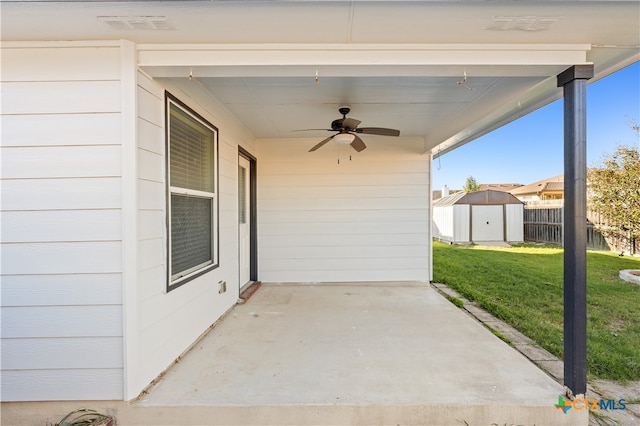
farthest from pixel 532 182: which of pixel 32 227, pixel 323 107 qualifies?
pixel 32 227

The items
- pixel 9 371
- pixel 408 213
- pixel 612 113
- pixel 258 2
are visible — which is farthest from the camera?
pixel 612 113

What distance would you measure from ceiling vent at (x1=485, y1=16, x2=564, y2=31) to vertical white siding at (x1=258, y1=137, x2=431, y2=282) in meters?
3.50

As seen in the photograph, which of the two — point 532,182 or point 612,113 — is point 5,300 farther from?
point 532,182

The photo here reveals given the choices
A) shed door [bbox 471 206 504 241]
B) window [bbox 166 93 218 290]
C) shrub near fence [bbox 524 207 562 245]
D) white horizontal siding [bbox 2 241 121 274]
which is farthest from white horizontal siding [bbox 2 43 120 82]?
shrub near fence [bbox 524 207 562 245]

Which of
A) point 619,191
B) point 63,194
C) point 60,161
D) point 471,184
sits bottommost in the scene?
point 63,194

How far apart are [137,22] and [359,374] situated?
2.97m

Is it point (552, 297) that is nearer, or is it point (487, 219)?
point (552, 297)

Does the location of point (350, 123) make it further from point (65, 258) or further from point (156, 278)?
point (65, 258)

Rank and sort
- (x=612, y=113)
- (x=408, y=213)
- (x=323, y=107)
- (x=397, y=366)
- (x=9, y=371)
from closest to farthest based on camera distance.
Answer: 1. (x=9, y=371)
2. (x=397, y=366)
3. (x=323, y=107)
4. (x=408, y=213)
5. (x=612, y=113)

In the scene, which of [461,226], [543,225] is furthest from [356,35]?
[543,225]

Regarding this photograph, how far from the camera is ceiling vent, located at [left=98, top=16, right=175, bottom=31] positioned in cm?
Result: 175

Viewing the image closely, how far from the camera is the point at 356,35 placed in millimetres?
1941

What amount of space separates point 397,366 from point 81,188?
2815 mm

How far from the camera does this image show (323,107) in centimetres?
357
